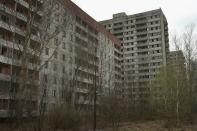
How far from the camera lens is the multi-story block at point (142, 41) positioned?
101 metres

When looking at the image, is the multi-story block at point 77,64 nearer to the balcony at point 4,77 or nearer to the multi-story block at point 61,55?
the multi-story block at point 61,55

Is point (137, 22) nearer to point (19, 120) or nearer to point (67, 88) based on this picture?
point (67, 88)

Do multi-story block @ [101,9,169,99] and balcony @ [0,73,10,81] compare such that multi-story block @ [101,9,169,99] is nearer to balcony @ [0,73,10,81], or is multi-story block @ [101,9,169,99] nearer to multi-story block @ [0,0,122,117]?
multi-story block @ [0,0,122,117]

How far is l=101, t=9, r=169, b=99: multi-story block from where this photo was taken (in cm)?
10131

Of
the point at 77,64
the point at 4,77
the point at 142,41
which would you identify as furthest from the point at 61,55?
the point at 142,41

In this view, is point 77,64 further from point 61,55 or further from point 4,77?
point 61,55

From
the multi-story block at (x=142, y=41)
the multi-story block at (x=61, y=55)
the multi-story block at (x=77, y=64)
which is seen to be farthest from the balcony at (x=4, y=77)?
the multi-story block at (x=142, y=41)

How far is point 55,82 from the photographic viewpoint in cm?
5162

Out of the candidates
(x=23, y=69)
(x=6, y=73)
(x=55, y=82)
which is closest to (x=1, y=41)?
(x=6, y=73)

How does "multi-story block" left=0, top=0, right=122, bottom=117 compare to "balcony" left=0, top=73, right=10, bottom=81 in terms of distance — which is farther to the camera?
"balcony" left=0, top=73, right=10, bottom=81

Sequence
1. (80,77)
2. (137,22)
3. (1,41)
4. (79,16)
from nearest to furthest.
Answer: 1. (1,41)
2. (80,77)
3. (79,16)
4. (137,22)

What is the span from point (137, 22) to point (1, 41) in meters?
77.8

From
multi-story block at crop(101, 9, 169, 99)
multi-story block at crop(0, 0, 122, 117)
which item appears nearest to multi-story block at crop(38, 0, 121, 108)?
multi-story block at crop(0, 0, 122, 117)

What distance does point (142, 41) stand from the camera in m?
107
